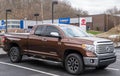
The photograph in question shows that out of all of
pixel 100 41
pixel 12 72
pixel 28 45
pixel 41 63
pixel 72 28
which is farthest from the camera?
pixel 41 63

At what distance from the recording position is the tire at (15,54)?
12273 millimetres

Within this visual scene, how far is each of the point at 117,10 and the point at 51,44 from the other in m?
110

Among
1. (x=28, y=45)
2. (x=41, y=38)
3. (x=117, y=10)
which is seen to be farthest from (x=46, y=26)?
(x=117, y=10)

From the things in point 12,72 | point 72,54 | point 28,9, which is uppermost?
point 28,9

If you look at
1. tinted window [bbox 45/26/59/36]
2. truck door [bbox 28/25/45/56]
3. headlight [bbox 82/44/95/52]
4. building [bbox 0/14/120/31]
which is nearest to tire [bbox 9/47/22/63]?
truck door [bbox 28/25/45/56]

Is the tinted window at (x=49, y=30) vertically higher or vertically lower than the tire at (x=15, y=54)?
higher

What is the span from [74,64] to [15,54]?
12.5 ft

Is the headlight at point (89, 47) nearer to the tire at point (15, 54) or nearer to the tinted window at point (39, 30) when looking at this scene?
the tinted window at point (39, 30)

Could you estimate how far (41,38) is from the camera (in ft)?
36.4

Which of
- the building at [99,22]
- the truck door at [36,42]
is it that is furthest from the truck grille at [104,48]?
the building at [99,22]

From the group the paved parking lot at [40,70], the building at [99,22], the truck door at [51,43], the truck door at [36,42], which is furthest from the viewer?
the building at [99,22]

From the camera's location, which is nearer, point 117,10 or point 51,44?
point 51,44

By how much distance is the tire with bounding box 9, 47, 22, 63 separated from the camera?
12.3 m

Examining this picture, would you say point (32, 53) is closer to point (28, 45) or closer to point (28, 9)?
point (28, 45)
